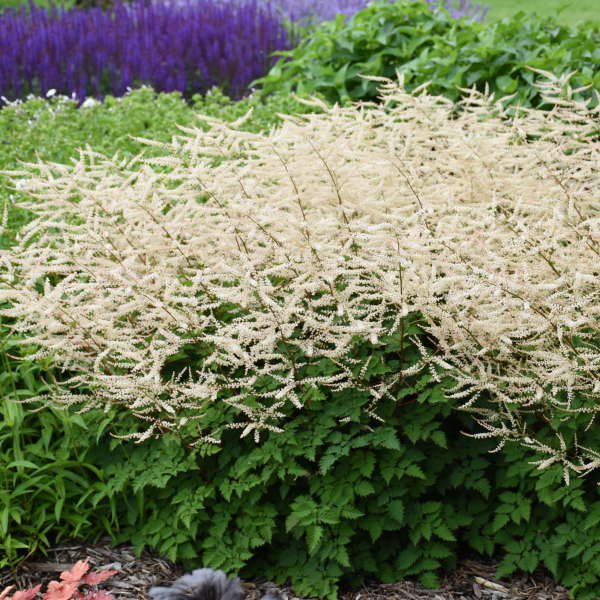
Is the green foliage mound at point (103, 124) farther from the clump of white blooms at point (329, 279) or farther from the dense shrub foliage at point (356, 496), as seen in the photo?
the dense shrub foliage at point (356, 496)

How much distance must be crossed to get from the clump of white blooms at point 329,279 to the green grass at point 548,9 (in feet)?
40.5

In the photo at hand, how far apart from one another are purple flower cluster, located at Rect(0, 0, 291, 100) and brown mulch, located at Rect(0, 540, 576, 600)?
25.5 ft

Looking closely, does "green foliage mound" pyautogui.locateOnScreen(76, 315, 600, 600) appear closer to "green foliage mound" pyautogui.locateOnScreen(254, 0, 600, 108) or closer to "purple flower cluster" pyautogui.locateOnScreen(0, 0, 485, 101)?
"green foliage mound" pyautogui.locateOnScreen(254, 0, 600, 108)

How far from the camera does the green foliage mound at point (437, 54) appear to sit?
742cm

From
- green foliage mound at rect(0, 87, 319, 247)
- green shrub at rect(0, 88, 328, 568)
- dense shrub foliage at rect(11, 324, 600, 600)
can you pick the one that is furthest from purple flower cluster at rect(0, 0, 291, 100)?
dense shrub foliage at rect(11, 324, 600, 600)

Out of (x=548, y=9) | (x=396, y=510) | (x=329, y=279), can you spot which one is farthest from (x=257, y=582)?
(x=548, y=9)

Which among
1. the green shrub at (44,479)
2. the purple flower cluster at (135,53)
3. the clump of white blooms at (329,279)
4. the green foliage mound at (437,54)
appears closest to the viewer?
the clump of white blooms at (329,279)

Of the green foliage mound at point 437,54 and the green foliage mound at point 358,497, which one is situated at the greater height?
the green foliage mound at point 437,54

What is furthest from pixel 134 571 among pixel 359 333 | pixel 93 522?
pixel 359 333

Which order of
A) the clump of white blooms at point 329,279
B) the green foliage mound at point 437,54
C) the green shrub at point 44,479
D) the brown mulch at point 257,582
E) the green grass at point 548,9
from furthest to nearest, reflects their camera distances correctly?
the green grass at point 548,9
the green foliage mound at point 437,54
the green shrub at point 44,479
the brown mulch at point 257,582
the clump of white blooms at point 329,279

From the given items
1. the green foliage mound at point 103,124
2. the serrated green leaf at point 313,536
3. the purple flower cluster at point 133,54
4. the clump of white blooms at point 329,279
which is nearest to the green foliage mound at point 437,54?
the green foliage mound at point 103,124

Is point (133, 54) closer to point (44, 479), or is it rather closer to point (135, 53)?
point (135, 53)

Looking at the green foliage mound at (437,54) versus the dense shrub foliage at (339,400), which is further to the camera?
the green foliage mound at (437,54)

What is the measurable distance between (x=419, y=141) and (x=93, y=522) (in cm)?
278
